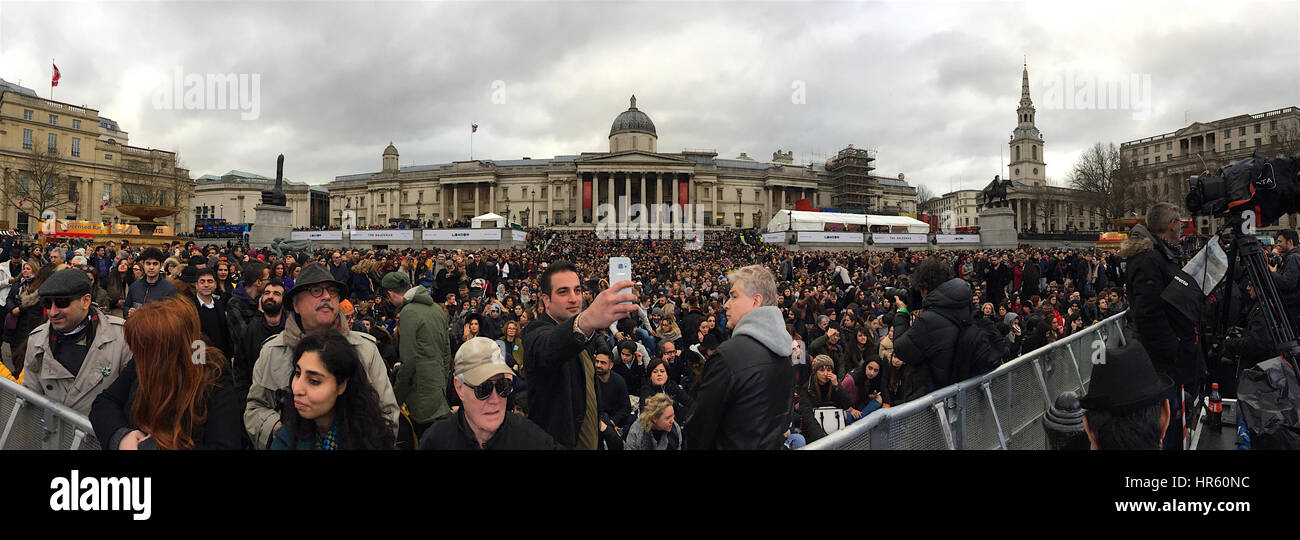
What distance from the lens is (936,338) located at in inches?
145

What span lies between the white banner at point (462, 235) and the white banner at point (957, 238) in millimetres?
31166

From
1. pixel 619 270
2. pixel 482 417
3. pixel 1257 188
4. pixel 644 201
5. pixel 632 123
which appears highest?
pixel 632 123

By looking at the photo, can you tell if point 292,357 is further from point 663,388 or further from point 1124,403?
point 663,388

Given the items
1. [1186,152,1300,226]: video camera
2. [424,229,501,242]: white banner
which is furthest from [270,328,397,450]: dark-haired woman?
[424,229,501,242]: white banner

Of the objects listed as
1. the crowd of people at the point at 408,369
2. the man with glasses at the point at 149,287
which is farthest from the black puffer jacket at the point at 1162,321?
the man with glasses at the point at 149,287

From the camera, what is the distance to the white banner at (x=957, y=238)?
136 feet

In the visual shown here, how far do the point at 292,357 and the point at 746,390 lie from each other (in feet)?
6.82

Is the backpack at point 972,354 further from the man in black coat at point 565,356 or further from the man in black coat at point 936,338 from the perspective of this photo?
the man in black coat at point 565,356

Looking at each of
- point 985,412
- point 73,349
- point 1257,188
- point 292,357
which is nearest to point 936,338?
point 985,412

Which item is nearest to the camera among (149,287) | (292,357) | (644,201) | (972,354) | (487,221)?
(292,357)

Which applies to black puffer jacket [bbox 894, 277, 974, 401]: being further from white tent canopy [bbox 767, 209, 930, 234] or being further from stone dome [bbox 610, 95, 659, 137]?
stone dome [bbox 610, 95, 659, 137]

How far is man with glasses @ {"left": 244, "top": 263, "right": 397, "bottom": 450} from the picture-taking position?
8.51ft
